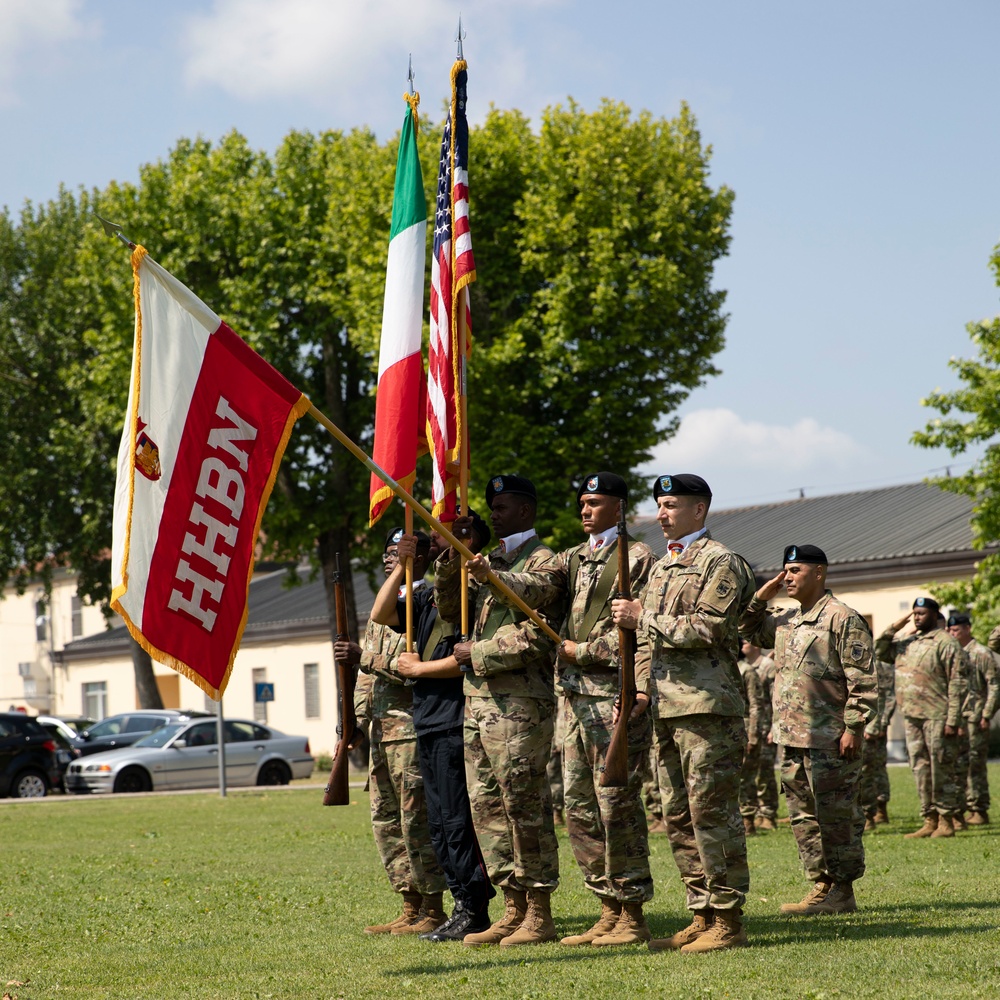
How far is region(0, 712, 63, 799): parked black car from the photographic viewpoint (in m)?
26.4

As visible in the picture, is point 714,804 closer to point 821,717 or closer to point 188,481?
point 821,717

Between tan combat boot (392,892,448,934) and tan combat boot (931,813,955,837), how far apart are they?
22.9 ft

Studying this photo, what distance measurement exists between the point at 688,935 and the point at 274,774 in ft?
76.8

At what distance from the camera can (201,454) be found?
6848 millimetres

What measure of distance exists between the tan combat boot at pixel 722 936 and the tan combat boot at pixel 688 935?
0.17ft

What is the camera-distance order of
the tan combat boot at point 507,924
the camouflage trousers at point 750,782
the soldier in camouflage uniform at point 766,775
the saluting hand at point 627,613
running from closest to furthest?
the saluting hand at point 627,613
the tan combat boot at point 507,924
the camouflage trousers at point 750,782
the soldier in camouflage uniform at point 766,775

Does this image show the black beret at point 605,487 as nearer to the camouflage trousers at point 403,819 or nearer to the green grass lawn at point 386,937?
the camouflage trousers at point 403,819

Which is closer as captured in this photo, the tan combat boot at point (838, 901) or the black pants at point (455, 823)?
the black pants at point (455, 823)

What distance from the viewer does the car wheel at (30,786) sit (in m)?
26.6

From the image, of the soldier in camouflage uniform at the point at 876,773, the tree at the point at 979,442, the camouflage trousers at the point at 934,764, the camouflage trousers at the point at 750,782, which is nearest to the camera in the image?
the soldier in camouflage uniform at the point at 876,773

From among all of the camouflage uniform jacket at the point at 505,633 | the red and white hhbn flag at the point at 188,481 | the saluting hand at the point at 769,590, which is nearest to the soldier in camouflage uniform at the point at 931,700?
the saluting hand at the point at 769,590

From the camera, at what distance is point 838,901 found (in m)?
8.57

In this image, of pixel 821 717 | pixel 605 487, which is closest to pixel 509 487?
pixel 605 487

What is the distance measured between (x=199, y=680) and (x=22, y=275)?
35487 mm
